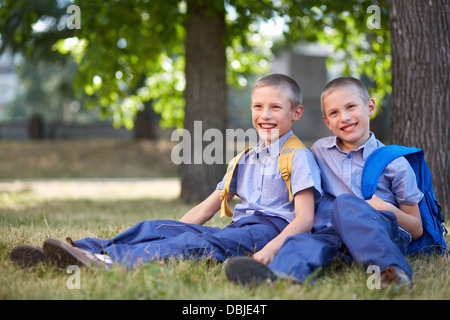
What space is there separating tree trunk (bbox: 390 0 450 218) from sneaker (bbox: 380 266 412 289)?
2468mm

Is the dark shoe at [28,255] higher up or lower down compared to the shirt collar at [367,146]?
lower down

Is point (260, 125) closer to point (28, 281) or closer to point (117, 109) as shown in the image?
point (28, 281)

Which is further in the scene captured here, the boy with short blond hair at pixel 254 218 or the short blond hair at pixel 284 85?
the short blond hair at pixel 284 85

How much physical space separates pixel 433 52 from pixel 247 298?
3288 millimetres

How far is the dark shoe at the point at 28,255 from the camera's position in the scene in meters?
2.62

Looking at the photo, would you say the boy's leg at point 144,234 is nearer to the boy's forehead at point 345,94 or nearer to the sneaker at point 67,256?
the sneaker at point 67,256

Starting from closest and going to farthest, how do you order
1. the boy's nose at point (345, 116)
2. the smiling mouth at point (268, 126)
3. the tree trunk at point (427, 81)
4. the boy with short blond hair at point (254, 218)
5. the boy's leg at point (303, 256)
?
the boy's leg at point (303, 256)
the boy with short blond hair at point (254, 218)
the boy's nose at point (345, 116)
the smiling mouth at point (268, 126)
the tree trunk at point (427, 81)

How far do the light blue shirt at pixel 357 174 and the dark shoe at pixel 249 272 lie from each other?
0.83 metres

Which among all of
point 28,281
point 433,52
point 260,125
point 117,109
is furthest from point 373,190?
point 117,109

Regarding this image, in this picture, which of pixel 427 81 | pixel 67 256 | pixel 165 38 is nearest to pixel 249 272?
pixel 67 256

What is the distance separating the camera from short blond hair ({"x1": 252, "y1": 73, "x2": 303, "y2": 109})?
2898mm
